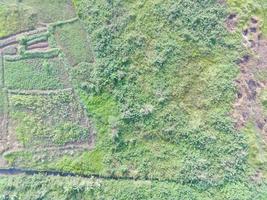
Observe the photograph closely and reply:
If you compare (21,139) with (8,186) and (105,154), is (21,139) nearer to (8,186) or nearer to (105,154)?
(8,186)

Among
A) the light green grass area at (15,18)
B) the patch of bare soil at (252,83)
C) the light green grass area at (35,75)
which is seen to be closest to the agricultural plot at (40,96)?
the light green grass area at (35,75)

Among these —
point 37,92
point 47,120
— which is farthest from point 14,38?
point 47,120

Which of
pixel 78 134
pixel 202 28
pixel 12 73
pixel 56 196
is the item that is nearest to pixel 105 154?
pixel 78 134

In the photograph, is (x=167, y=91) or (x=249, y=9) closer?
(x=167, y=91)

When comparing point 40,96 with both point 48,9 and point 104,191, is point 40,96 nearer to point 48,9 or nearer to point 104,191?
point 48,9

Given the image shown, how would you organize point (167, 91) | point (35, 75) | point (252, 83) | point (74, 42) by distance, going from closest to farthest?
point (167, 91) → point (252, 83) → point (35, 75) → point (74, 42)
